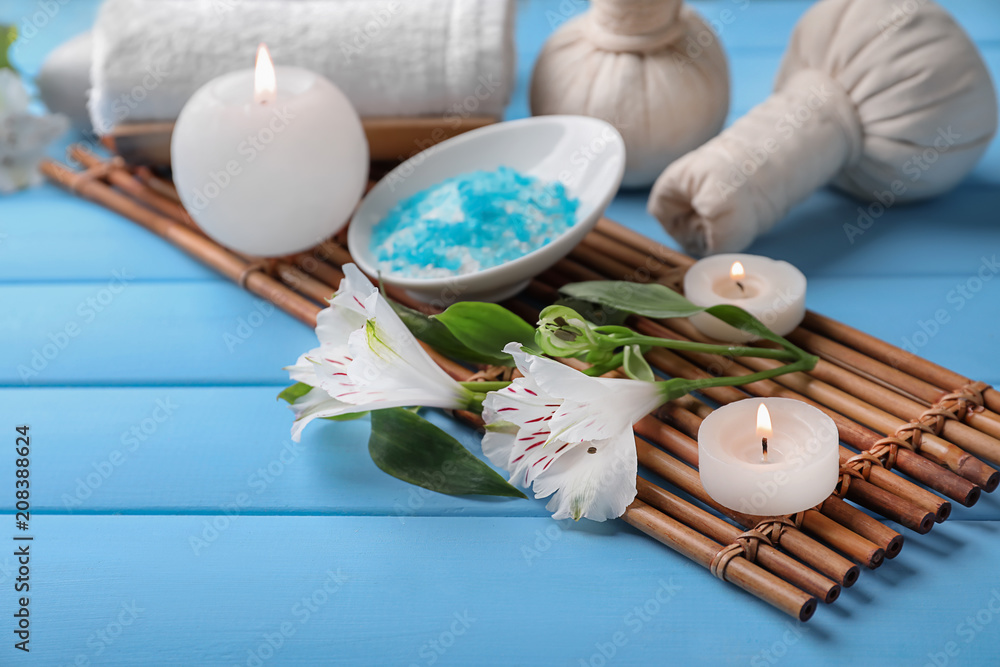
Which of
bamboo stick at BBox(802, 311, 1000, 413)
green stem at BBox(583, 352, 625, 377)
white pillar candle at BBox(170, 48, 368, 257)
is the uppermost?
white pillar candle at BBox(170, 48, 368, 257)

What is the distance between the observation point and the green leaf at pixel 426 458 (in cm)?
53

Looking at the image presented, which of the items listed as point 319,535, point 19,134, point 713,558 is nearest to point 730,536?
point 713,558

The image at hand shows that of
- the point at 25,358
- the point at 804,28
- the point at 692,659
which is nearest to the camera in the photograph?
the point at 692,659

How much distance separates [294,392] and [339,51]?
1.25ft

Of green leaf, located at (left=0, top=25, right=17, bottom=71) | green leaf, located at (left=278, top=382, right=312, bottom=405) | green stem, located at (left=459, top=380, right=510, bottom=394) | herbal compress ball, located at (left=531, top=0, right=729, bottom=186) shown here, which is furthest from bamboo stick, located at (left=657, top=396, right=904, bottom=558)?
green leaf, located at (left=0, top=25, right=17, bottom=71)

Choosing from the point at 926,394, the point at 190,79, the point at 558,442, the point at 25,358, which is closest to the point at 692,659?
the point at 558,442

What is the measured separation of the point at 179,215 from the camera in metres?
0.84

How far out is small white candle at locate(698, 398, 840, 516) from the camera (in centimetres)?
47

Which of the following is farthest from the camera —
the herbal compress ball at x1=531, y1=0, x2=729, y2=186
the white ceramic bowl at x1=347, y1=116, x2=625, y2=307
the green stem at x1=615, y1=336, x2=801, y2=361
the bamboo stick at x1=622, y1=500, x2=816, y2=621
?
the herbal compress ball at x1=531, y1=0, x2=729, y2=186

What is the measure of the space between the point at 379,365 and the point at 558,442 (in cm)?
11

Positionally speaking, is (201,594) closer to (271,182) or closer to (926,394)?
(271,182)

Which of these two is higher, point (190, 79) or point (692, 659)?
point (190, 79)

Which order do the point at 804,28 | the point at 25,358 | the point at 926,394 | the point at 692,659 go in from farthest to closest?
the point at 804,28 → the point at 25,358 → the point at 926,394 → the point at 692,659

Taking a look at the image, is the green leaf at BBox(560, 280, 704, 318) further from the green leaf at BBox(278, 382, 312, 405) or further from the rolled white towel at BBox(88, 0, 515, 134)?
the rolled white towel at BBox(88, 0, 515, 134)
